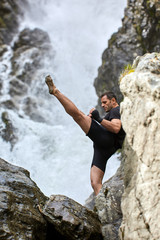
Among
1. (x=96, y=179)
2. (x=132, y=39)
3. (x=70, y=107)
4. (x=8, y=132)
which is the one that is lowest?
(x=96, y=179)

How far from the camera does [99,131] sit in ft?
16.3

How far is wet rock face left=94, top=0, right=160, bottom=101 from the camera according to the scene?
11.6m

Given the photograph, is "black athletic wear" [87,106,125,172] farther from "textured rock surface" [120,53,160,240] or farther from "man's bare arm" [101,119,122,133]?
"textured rock surface" [120,53,160,240]

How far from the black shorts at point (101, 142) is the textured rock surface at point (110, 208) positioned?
0.61 metres

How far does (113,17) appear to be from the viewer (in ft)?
68.7

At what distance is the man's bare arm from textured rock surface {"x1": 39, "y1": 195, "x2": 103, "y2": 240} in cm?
157

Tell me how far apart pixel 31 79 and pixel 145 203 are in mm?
16164

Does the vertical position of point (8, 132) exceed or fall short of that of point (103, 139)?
it exceeds it

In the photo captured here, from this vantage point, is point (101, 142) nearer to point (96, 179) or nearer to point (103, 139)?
point (103, 139)

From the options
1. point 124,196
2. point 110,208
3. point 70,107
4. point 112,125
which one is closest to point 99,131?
point 112,125

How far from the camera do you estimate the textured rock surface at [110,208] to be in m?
3.87

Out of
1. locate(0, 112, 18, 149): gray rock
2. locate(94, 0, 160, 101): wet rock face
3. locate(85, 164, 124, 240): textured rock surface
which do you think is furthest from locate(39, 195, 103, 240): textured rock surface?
locate(0, 112, 18, 149): gray rock

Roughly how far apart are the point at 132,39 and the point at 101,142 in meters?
8.54

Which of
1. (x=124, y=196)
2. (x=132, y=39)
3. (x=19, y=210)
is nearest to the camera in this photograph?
(x=124, y=196)
